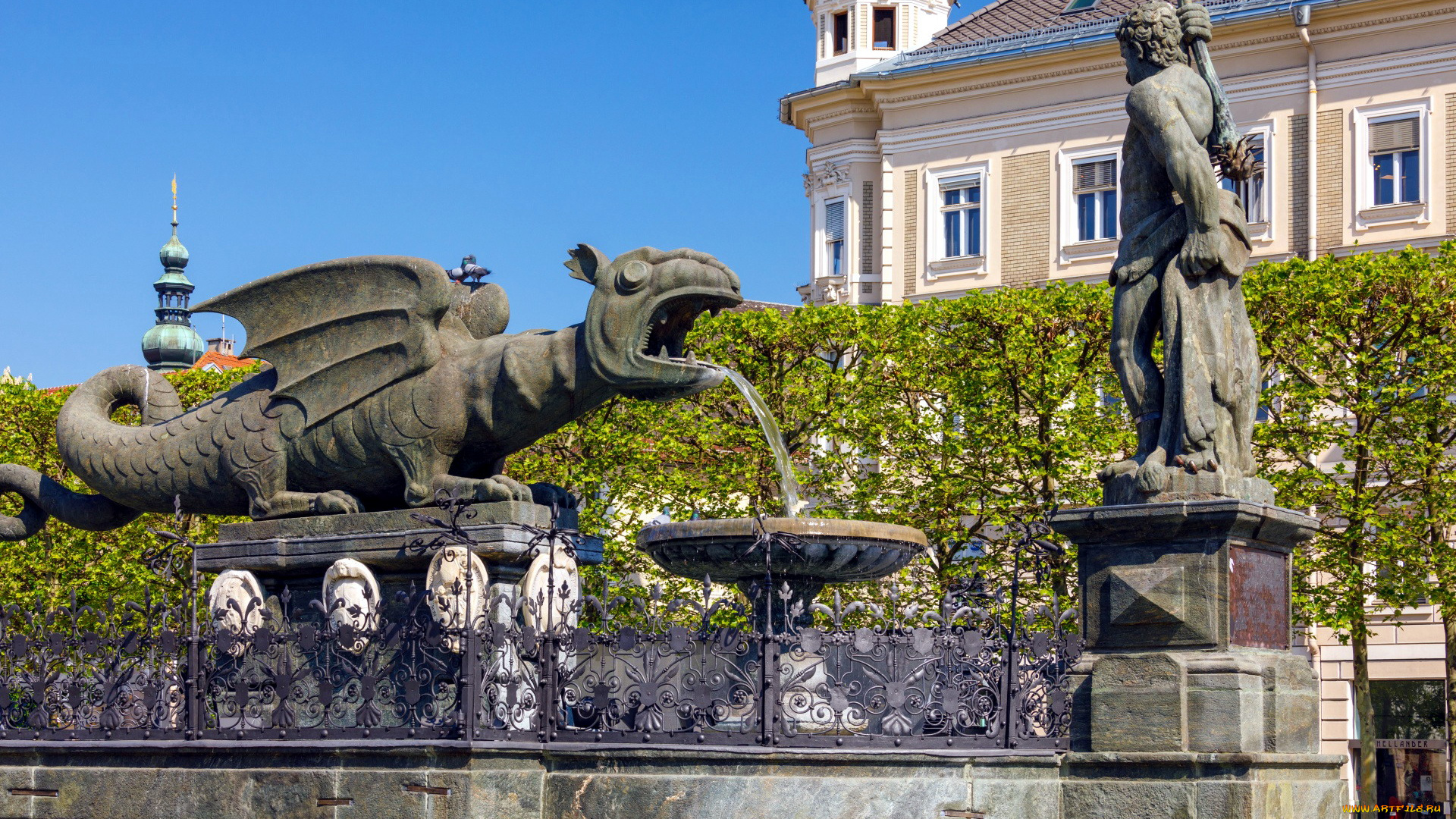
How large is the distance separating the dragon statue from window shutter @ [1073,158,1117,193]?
24.6 m

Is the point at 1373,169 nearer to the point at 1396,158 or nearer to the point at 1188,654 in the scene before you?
the point at 1396,158

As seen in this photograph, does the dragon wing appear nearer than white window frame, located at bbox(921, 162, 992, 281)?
Yes

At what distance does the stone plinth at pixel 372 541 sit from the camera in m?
10.6

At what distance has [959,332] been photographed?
24.3 m

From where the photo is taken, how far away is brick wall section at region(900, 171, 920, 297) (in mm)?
36406

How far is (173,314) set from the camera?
52.9m

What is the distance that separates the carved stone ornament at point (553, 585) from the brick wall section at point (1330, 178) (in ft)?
80.8

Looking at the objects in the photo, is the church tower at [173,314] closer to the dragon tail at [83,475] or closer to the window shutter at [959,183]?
the window shutter at [959,183]

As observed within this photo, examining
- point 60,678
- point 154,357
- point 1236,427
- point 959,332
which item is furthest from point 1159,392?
point 154,357

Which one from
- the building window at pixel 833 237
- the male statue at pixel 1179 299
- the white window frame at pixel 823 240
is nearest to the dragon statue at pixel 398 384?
the male statue at pixel 1179 299

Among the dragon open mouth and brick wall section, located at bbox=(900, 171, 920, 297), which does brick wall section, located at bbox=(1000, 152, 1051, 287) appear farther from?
the dragon open mouth

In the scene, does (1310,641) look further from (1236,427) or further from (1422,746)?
(1236,427)

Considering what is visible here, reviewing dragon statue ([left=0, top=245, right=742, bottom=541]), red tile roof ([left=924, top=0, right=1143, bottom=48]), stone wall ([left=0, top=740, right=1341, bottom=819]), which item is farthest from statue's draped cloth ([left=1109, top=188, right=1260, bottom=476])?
red tile roof ([left=924, top=0, right=1143, bottom=48])

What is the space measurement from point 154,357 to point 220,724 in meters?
40.1
